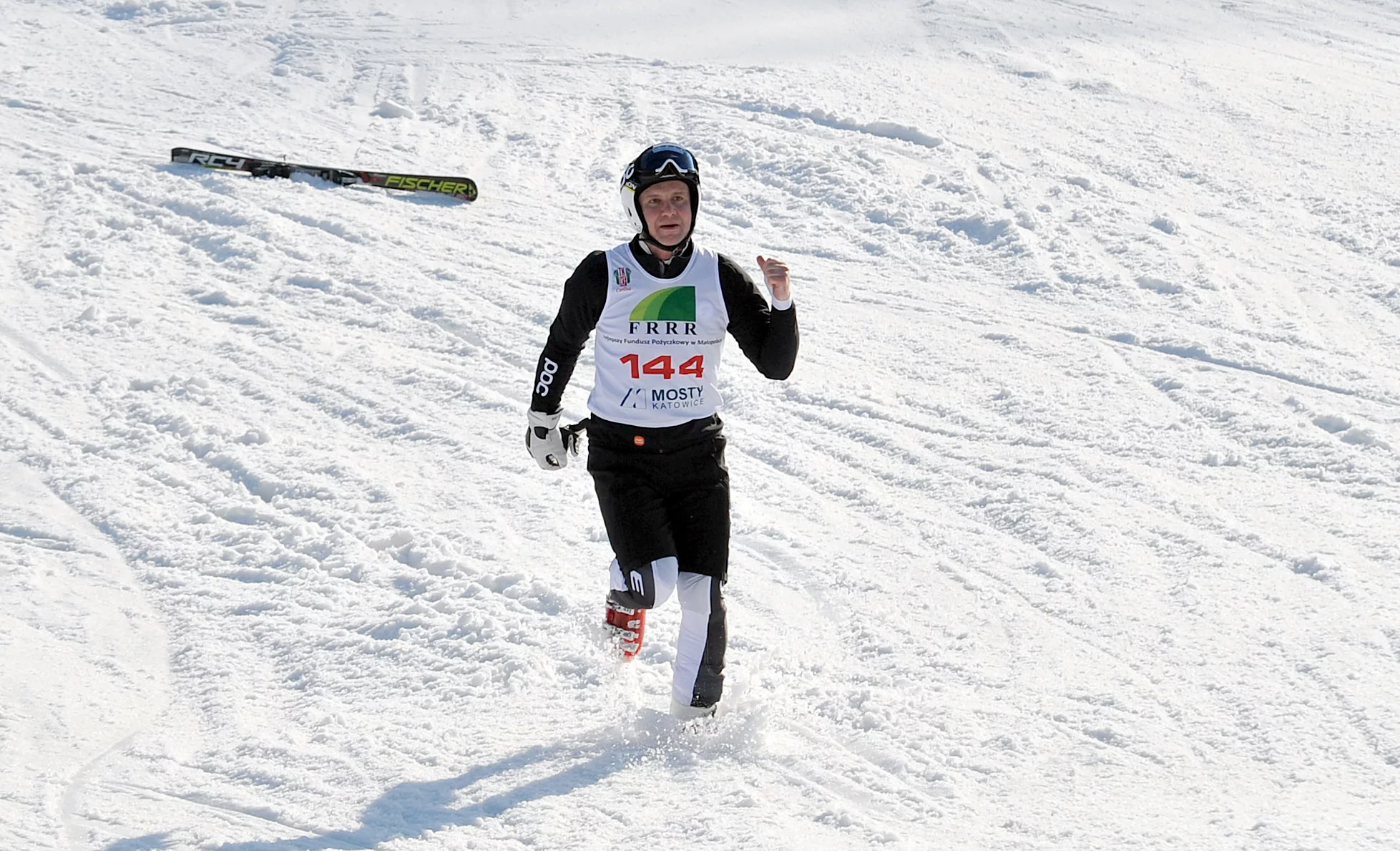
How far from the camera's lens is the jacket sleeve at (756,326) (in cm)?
468

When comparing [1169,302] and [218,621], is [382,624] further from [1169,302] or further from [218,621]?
[1169,302]

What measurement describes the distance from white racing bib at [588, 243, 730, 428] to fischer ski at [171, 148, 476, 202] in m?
6.45

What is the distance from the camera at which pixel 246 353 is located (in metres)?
8.37

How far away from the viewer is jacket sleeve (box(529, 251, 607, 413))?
4664mm

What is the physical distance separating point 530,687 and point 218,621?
1.47 metres

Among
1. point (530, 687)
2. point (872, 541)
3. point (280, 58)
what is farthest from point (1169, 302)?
point (280, 58)

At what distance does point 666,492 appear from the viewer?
478cm

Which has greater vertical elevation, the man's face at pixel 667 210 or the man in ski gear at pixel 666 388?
the man's face at pixel 667 210

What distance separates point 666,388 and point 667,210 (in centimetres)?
60

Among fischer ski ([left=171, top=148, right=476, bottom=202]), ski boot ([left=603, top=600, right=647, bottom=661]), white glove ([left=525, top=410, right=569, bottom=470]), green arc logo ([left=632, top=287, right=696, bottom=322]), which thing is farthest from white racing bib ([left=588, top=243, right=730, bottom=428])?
fischer ski ([left=171, top=148, right=476, bottom=202])

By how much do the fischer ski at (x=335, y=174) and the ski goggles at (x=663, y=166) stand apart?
6.51m

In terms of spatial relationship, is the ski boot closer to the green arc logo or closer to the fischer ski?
the green arc logo

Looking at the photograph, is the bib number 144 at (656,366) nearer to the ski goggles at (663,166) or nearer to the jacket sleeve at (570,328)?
the jacket sleeve at (570,328)

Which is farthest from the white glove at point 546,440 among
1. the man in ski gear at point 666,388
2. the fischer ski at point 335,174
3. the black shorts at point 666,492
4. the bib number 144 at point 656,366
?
the fischer ski at point 335,174
